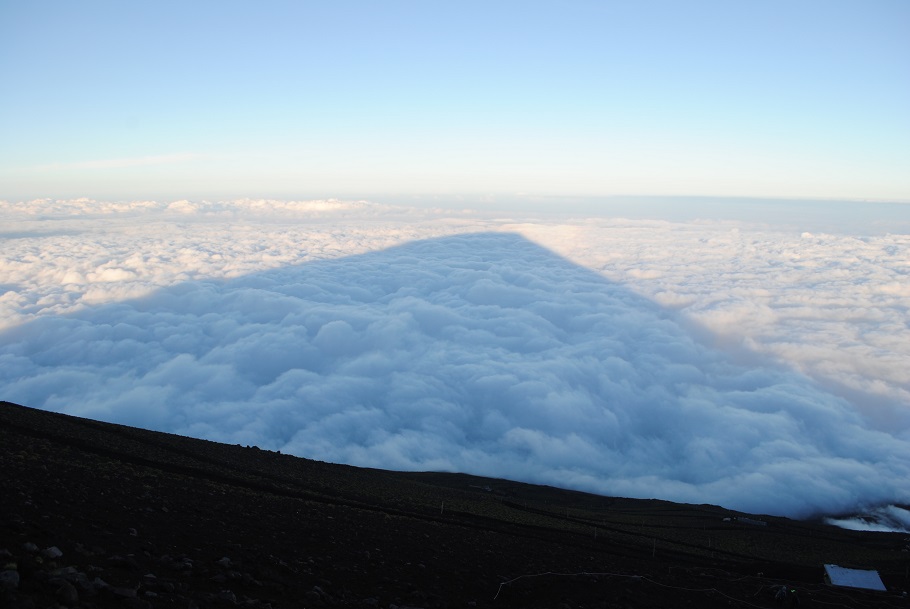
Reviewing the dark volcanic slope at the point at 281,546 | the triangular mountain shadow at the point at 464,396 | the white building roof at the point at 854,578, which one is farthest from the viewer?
the triangular mountain shadow at the point at 464,396

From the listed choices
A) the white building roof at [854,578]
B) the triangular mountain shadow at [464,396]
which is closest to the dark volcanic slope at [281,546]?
the white building roof at [854,578]

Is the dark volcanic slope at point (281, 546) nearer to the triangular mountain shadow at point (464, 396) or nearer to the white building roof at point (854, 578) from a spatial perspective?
the white building roof at point (854, 578)

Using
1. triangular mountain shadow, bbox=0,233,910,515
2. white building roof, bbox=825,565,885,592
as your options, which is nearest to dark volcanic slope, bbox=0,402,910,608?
white building roof, bbox=825,565,885,592

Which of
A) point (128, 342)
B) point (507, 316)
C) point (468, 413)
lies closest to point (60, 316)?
point (128, 342)

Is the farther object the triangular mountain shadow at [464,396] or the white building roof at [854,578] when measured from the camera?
Answer: the triangular mountain shadow at [464,396]

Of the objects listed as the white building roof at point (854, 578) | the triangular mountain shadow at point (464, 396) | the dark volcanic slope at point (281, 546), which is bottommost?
the triangular mountain shadow at point (464, 396)

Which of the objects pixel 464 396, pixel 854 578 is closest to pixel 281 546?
pixel 854 578
